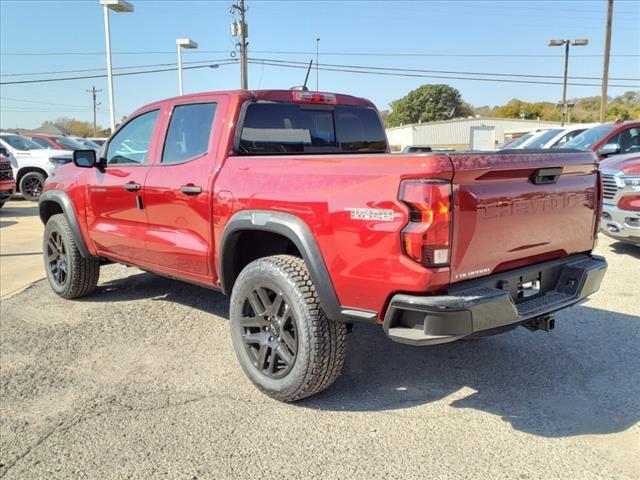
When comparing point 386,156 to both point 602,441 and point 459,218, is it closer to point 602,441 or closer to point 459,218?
point 459,218

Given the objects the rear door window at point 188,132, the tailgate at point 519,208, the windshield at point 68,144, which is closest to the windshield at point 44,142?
the windshield at point 68,144

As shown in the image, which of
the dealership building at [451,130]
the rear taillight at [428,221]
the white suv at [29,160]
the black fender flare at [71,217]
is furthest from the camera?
the dealership building at [451,130]

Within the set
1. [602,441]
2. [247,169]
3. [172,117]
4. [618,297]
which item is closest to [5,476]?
[247,169]

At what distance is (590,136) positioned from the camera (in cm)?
925

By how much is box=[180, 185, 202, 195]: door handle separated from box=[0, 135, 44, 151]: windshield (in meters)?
12.8

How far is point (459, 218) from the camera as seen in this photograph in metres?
2.59

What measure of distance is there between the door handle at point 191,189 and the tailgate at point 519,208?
1896 mm

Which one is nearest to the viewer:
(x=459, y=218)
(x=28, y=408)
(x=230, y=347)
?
(x=459, y=218)

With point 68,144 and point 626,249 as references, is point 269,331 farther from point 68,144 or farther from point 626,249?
point 68,144

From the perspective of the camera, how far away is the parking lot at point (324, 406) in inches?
106

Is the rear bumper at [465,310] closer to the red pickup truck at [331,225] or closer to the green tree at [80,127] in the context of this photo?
the red pickup truck at [331,225]

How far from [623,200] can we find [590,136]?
288 cm

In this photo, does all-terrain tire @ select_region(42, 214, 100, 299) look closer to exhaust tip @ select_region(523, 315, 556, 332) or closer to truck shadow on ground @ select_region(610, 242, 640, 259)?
exhaust tip @ select_region(523, 315, 556, 332)

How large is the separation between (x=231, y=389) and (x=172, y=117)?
86.0 inches
